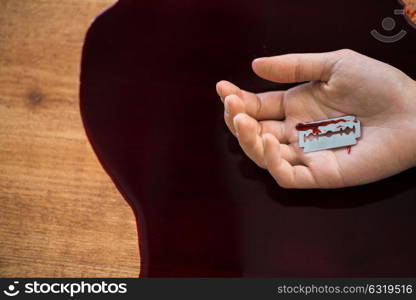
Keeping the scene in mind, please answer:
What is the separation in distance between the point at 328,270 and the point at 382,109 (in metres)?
0.20

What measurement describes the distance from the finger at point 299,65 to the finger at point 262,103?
3 centimetres

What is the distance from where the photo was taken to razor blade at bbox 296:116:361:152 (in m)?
0.51

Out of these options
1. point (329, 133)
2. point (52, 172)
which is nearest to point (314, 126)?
point (329, 133)

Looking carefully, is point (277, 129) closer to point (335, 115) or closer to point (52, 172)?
point (335, 115)

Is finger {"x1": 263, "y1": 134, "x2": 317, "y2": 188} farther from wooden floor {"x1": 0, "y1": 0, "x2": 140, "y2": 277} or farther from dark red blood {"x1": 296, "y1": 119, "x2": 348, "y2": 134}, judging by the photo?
wooden floor {"x1": 0, "y1": 0, "x2": 140, "y2": 277}

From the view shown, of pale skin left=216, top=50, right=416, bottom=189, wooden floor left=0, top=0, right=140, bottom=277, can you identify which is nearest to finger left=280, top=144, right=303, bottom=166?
pale skin left=216, top=50, right=416, bottom=189

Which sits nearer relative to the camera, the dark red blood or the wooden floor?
the dark red blood

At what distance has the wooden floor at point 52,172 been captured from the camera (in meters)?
0.71

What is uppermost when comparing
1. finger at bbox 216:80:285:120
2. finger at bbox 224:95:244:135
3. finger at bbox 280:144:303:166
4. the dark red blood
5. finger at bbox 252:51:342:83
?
finger at bbox 252:51:342:83

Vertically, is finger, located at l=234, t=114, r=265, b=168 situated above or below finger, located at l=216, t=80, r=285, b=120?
below

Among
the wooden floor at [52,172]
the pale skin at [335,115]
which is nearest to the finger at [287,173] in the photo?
the pale skin at [335,115]

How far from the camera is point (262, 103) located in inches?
21.4

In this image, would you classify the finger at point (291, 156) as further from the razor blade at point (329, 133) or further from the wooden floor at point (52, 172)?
the wooden floor at point (52, 172)

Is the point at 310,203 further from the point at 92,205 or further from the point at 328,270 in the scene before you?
the point at 92,205
